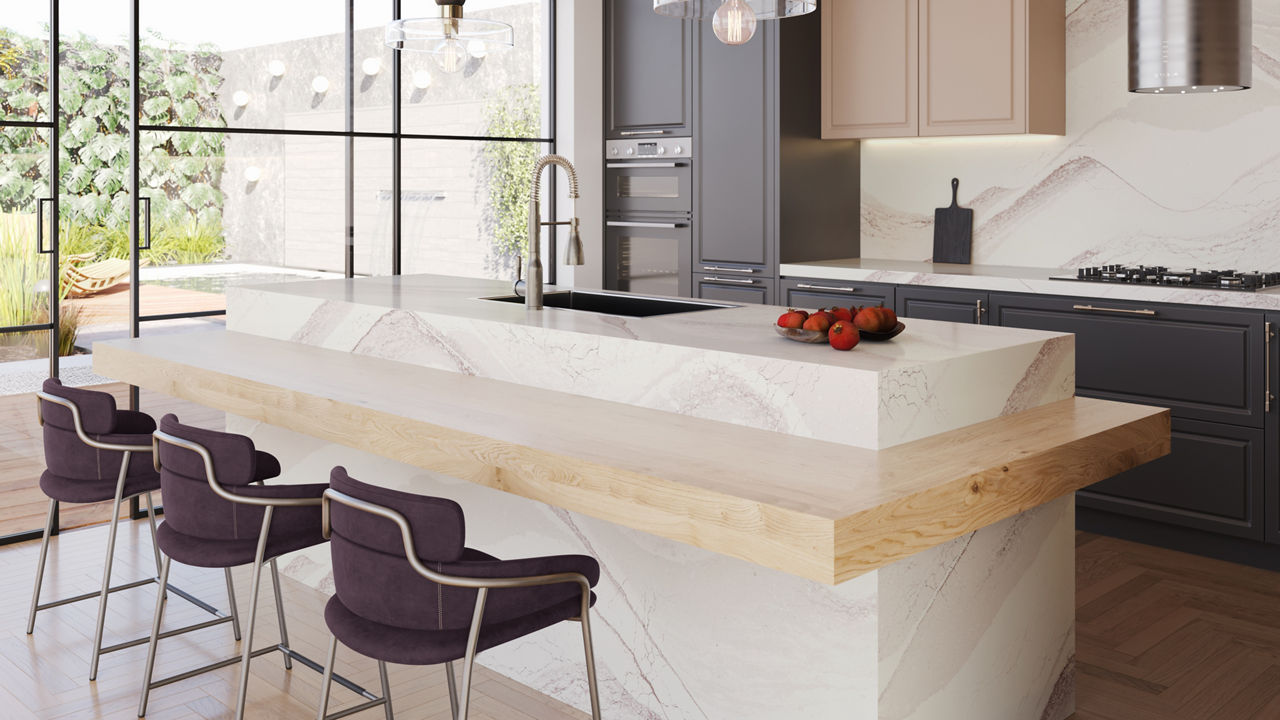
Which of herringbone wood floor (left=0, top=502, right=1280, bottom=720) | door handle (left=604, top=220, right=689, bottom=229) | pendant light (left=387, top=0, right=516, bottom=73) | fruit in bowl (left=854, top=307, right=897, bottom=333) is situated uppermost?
pendant light (left=387, top=0, right=516, bottom=73)

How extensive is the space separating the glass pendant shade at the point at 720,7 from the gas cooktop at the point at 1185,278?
203 centimetres

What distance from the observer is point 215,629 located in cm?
363

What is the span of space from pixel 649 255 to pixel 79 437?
11.4 feet

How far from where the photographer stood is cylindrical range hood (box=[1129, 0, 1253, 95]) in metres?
3.56

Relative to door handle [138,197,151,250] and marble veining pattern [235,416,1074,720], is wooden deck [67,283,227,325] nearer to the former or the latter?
door handle [138,197,151,250]

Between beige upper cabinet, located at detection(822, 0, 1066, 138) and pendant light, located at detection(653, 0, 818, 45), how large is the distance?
7.04 feet

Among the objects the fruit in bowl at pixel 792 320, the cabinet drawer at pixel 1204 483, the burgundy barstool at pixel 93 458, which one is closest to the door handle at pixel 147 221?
the burgundy barstool at pixel 93 458

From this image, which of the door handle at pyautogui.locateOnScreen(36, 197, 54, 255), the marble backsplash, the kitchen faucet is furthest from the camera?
the marble backsplash

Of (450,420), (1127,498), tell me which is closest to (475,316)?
(450,420)

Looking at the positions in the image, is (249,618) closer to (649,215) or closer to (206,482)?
(206,482)

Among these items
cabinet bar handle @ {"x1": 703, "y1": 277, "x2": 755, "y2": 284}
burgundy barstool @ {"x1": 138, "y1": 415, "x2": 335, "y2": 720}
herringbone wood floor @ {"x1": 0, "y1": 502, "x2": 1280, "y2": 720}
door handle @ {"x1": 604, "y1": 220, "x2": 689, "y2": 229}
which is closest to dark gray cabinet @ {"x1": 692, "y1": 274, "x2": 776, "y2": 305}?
cabinet bar handle @ {"x1": 703, "y1": 277, "x2": 755, "y2": 284}

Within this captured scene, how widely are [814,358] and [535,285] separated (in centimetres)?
118

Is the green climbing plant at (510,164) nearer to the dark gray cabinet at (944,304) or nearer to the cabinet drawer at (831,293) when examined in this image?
the cabinet drawer at (831,293)

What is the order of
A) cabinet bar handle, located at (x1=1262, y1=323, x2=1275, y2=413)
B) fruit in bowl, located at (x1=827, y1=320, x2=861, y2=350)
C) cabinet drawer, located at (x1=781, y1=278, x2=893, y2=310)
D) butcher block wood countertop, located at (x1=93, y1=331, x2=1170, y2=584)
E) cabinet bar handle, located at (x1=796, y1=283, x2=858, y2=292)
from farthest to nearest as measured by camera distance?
1. cabinet bar handle, located at (x1=796, y1=283, x2=858, y2=292)
2. cabinet drawer, located at (x1=781, y1=278, x2=893, y2=310)
3. cabinet bar handle, located at (x1=1262, y1=323, x2=1275, y2=413)
4. fruit in bowl, located at (x1=827, y1=320, x2=861, y2=350)
5. butcher block wood countertop, located at (x1=93, y1=331, x2=1170, y2=584)
